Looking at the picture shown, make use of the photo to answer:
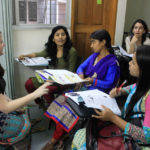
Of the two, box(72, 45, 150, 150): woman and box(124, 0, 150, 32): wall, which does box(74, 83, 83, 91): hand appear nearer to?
box(72, 45, 150, 150): woman

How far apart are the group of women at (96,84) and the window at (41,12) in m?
0.52

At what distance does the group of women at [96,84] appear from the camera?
3.39ft

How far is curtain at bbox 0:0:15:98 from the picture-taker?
2.20m

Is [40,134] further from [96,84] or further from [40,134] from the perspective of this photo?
[96,84]

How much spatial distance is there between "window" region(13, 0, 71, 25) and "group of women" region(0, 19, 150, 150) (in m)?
0.52

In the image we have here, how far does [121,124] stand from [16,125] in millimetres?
745

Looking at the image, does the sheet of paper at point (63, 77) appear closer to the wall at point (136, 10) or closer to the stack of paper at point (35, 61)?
the stack of paper at point (35, 61)

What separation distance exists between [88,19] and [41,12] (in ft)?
2.27

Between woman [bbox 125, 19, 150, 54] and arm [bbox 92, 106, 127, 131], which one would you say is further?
woman [bbox 125, 19, 150, 54]

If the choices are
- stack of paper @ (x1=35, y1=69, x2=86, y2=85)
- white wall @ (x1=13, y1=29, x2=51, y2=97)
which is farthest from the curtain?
stack of paper @ (x1=35, y1=69, x2=86, y2=85)

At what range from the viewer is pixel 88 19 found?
102 inches

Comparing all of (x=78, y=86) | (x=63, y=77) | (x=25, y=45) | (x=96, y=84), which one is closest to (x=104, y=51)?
(x=96, y=84)

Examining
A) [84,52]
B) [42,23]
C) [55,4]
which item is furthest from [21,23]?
[84,52]

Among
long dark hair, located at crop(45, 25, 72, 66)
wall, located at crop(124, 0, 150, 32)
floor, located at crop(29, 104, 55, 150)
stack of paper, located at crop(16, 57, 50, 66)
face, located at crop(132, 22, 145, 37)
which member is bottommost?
floor, located at crop(29, 104, 55, 150)
